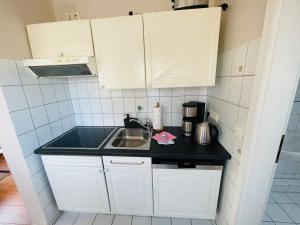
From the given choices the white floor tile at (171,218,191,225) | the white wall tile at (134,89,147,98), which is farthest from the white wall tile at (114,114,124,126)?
the white floor tile at (171,218,191,225)

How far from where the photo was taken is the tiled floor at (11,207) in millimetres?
1526

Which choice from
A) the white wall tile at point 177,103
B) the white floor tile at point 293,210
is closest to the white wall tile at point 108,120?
the white wall tile at point 177,103

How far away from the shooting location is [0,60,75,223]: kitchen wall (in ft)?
3.69

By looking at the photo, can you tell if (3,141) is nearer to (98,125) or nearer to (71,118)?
(71,118)

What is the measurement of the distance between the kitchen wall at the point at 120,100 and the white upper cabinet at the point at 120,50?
1.28 feet

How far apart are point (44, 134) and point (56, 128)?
0.16m

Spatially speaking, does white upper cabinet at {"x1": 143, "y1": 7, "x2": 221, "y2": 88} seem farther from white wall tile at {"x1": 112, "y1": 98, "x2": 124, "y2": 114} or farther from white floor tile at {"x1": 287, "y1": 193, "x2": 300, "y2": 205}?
white floor tile at {"x1": 287, "y1": 193, "x2": 300, "y2": 205}

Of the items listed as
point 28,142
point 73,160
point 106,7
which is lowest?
point 73,160

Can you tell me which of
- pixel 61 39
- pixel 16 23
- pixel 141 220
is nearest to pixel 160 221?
pixel 141 220

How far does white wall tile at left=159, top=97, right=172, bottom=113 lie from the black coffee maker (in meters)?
0.25

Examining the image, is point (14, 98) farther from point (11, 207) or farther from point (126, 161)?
point (11, 207)

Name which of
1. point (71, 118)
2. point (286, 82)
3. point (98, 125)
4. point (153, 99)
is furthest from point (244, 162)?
point (71, 118)

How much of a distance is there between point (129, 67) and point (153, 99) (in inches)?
21.2

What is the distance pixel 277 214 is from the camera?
149 cm
